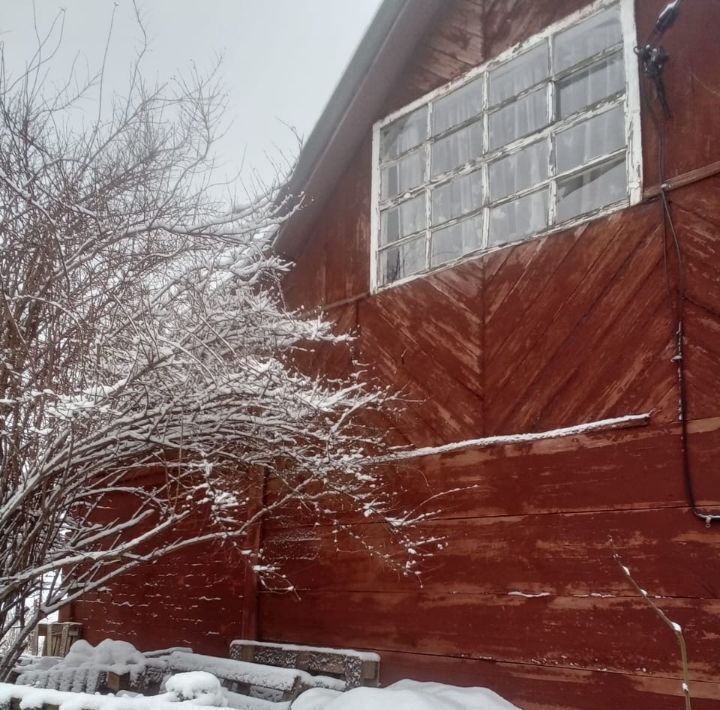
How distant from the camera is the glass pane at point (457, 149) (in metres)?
6.14

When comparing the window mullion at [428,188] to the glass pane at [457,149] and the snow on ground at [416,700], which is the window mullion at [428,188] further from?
Result: the snow on ground at [416,700]

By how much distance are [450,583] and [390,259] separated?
8.54 feet

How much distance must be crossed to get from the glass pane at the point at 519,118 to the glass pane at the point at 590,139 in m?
0.26

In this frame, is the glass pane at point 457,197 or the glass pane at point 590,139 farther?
the glass pane at point 457,197

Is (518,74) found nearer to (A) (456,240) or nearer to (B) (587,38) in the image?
(B) (587,38)

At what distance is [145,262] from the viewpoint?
241 inches

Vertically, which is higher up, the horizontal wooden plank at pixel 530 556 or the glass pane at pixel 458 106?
the glass pane at pixel 458 106

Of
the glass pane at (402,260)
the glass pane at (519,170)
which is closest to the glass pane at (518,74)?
the glass pane at (519,170)

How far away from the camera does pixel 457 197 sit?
622 centimetres

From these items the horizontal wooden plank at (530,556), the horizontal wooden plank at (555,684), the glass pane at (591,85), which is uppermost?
the glass pane at (591,85)

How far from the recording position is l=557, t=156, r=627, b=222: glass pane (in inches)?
201

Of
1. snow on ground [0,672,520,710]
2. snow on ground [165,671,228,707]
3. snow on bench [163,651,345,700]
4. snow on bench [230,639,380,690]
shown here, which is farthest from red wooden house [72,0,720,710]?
snow on ground [165,671,228,707]

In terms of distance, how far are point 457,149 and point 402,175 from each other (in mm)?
627

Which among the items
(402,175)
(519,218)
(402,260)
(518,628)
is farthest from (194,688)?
(402,175)
